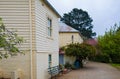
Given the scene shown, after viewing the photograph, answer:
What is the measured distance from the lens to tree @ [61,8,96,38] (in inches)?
Result: 3666

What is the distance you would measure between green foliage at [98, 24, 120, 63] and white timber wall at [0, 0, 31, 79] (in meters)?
37.4

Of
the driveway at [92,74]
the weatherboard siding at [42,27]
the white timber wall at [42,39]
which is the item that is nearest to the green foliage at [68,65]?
the driveway at [92,74]

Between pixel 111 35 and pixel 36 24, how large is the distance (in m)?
39.7

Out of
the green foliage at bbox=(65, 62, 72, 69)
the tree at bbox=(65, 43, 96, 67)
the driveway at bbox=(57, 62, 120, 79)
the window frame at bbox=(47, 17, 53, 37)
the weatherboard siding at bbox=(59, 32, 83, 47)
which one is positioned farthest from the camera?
the weatherboard siding at bbox=(59, 32, 83, 47)

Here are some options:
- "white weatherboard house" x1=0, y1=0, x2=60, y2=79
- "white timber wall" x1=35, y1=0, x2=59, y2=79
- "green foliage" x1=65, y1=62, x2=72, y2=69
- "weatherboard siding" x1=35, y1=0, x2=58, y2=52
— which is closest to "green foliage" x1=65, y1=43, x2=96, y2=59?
"green foliage" x1=65, y1=62, x2=72, y2=69

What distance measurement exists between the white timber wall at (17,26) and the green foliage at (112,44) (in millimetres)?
37429

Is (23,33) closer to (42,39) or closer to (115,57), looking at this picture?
(42,39)

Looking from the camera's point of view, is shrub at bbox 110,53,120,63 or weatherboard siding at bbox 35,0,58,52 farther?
shrub at bbox 110,53,120,63

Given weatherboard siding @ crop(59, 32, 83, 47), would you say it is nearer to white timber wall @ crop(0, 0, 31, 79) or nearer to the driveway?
the driveway

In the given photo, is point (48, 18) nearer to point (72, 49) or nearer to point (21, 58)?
point (21, 58)

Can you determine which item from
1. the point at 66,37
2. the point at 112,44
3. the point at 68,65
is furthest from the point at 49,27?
the point at 112,44

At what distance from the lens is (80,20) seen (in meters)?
94.2

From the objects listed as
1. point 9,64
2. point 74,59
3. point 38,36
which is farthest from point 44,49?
point 74,59

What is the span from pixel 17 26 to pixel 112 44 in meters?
37.8
